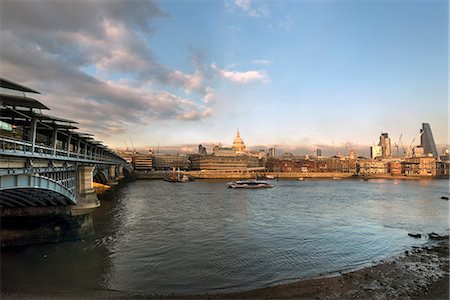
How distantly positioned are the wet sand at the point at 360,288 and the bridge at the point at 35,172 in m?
5.49

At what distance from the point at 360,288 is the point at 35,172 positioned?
55.8 ft

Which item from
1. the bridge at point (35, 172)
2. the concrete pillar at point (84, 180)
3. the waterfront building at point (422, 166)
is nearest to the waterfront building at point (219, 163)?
the waterfront building at point (422, 166)

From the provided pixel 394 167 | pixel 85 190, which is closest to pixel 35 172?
pixel 85 190

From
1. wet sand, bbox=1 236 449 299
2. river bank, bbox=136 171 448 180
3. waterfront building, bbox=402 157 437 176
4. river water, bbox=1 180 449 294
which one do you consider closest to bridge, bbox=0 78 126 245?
river water, bbox=1 180 449 294

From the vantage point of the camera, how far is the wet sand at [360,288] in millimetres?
13156

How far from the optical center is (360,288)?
14.1 metres

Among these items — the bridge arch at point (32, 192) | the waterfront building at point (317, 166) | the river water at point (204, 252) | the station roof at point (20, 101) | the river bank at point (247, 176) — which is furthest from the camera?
the waterfront building at point (317, 166)

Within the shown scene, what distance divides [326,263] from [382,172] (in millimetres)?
175097

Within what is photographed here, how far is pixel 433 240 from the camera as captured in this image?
24234mm

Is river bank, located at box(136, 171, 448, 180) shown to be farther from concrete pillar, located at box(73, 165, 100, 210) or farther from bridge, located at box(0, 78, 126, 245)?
bridge, located at box(0, 78, 126, 245)

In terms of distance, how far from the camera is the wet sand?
13.2 meters

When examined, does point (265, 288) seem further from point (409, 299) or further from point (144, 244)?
point (144, 244)

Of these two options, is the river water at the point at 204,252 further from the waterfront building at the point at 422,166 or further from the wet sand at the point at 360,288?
the waterfront building at the point at 422,166

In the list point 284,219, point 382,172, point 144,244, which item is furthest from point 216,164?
point 144,244
